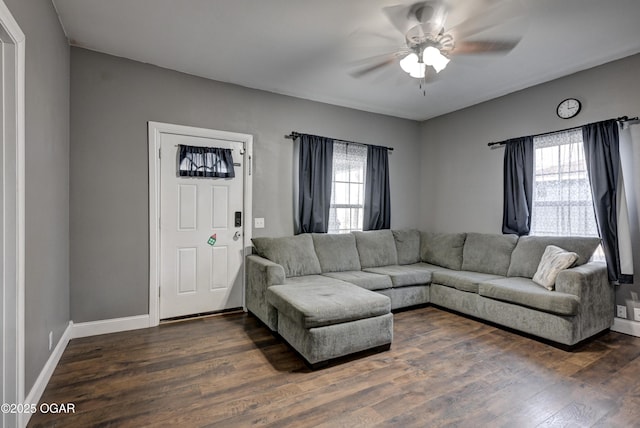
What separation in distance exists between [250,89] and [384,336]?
3.22 m

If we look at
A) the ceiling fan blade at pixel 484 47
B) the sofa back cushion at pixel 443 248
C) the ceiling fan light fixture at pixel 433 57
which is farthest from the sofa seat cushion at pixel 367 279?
the ceiling fan blade at pixel 484 47

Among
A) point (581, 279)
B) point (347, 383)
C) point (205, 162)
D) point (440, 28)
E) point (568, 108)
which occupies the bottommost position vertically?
point (347, 383)

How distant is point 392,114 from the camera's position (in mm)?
5012

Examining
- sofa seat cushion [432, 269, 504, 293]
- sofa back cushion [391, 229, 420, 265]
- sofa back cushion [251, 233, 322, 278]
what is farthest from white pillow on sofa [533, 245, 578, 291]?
sofa back cushion [251, 233, 322, 278]

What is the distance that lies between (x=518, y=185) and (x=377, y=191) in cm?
183

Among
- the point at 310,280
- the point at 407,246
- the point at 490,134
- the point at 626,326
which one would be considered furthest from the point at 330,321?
the point at 490,134

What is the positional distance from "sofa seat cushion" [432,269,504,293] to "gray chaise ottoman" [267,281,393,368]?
141 cm

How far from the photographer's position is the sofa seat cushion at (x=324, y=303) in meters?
2.43

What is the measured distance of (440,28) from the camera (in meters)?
2.54

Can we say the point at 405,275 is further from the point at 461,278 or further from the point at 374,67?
A: the point at 374,67

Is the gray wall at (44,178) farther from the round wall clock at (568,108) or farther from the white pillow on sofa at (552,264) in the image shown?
the round wall clock at (568,108)

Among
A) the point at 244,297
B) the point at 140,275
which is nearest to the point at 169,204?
the point at 140,275

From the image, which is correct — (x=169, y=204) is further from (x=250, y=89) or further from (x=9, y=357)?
(x=9, y=357)

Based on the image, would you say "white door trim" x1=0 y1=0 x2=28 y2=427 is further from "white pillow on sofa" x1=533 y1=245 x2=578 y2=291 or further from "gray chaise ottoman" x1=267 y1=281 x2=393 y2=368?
"white pillow on sofa" x1=533 y1=245 x2=578 y2=291
